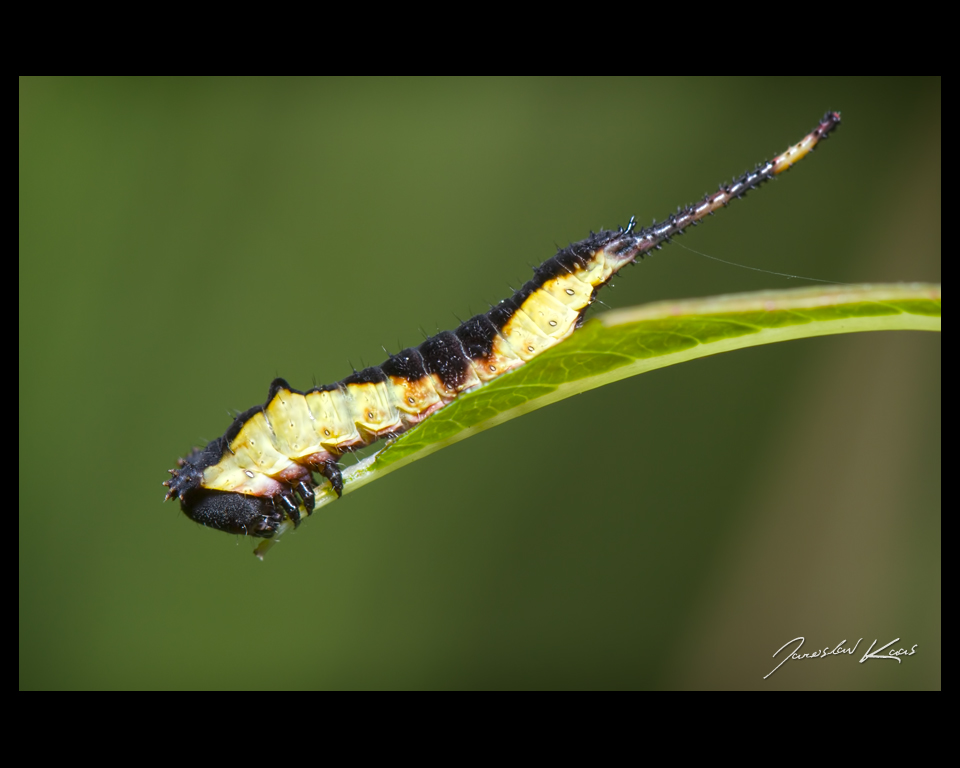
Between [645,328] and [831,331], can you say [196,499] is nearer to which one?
[645,328]

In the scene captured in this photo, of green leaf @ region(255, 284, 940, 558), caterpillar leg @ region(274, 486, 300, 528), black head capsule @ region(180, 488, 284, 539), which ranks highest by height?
green leaf @ region(255, 284, 940, 558)

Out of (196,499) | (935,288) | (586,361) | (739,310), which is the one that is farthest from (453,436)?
(196,499)

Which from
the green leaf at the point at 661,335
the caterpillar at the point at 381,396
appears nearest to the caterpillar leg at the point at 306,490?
the caterpillar at the point at 381,396

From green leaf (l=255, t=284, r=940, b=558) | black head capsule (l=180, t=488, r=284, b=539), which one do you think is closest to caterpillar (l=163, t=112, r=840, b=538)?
black head capsule (l=180, t=488, r=284, b=539)

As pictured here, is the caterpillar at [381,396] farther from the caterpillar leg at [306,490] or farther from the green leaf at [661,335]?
the green leaf at [661,335]

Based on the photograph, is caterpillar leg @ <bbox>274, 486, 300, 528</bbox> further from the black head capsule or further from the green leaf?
the green leaf

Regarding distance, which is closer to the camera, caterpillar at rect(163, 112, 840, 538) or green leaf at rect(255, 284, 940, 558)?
green leaf at rect(255, 284, 940, 558)
